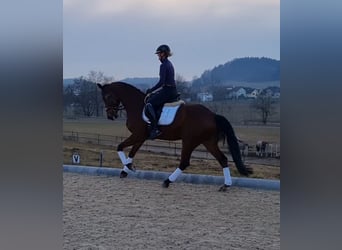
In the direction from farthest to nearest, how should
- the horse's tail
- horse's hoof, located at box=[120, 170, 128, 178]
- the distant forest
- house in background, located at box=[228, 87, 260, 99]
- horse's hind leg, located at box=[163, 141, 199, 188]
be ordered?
horse's hoof, located at box=[120, 170, 128, 178]
horse's hind leg, located at box=[163, 141, 199, 188]
the horse's tail
house in background, located at box=[228, 87, 260, 99]
the distant forest

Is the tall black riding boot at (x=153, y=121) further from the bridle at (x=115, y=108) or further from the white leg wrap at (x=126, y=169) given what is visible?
the white leg wrap at (x=126, y=169)

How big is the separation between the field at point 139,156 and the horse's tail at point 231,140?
0.14 feet

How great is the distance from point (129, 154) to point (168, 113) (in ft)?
1.34

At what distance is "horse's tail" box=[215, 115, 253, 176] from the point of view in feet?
9.00

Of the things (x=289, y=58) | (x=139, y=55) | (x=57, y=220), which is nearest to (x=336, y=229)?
(x=289, y=58)

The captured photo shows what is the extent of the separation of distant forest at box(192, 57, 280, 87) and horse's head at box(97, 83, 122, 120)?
0.65 meters

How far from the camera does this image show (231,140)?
2.77 meters

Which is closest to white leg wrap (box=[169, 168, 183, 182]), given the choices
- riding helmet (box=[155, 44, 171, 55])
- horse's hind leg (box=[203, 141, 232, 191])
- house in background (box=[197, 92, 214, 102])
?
horse's hind leg (box=[203, 141, 232, 191])

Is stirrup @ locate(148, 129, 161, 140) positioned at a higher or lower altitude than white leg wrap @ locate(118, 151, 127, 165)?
higher

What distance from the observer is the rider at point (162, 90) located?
265cm

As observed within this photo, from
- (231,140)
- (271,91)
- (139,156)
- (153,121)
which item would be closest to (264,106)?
(271,91)

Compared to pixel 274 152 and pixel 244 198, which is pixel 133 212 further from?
pixel 274 152

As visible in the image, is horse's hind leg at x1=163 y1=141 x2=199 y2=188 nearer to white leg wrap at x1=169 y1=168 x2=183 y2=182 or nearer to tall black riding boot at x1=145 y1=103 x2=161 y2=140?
white leg wrap at x1=169 y1=168 x2=183 y2=182

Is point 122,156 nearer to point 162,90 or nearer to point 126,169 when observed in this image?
point 126,169
